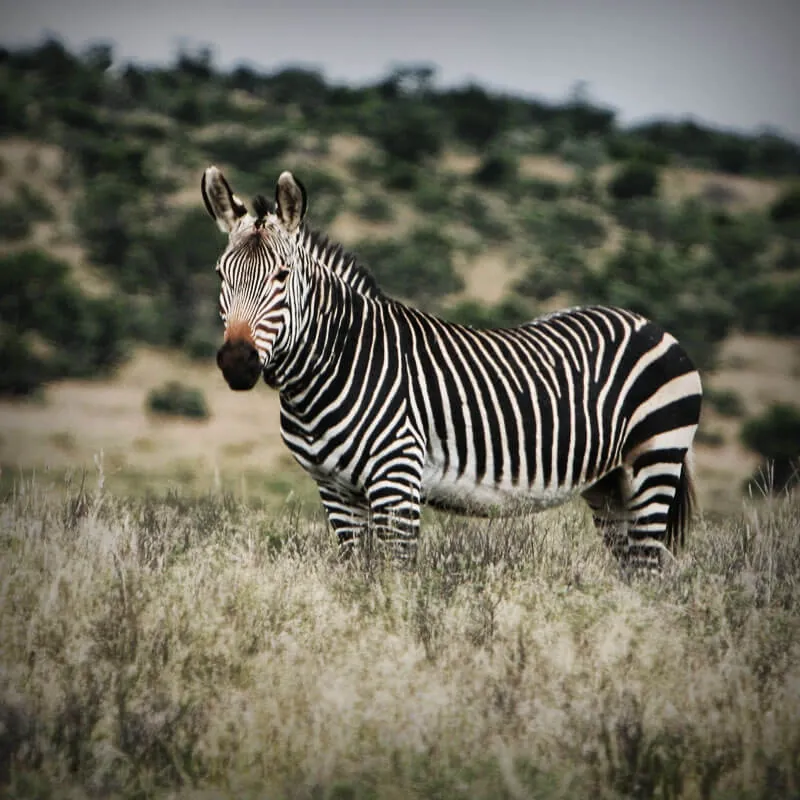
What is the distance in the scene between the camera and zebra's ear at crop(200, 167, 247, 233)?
6.39 metres

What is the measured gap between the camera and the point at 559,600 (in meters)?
5.93

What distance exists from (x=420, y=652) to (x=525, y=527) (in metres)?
2.01

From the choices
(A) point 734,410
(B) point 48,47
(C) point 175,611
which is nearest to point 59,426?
(A) point 734,410

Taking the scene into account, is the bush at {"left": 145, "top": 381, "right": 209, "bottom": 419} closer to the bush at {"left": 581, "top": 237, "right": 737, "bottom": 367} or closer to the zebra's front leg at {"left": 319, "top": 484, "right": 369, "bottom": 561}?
the bush at {"left": 581, "top": 237, "right": 737, "bottom": 367}

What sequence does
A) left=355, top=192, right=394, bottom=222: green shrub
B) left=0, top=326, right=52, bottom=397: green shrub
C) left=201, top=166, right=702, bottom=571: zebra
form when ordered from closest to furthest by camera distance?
left=201, top=166, right=702, bottom=571: zebra < left=0, top=326, right=52, bottom=397: green shrub < left=355, top=192, right=394, bottom=222: green shrub

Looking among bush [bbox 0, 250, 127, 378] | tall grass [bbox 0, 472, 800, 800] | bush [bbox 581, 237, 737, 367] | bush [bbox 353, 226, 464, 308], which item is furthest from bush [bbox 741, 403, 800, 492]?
tall grass [bbox 0, 472, 800, 800]

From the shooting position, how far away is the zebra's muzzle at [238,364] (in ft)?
19.2

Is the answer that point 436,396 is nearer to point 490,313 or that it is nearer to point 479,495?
point 479,495

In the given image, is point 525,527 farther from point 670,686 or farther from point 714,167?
point 714,167

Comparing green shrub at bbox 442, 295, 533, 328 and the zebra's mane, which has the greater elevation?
green shrub at bbox 442, 295, 533, 328

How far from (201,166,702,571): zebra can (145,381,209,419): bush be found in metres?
18.7

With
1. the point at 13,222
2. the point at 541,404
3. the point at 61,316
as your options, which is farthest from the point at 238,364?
the point at 13,222

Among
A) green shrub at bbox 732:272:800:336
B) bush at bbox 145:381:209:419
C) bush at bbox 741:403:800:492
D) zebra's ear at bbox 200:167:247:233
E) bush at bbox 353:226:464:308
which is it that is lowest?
zebra's ear at bbox 200:167:247:233

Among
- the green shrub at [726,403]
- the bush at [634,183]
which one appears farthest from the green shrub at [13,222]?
the bush at [634,183]
